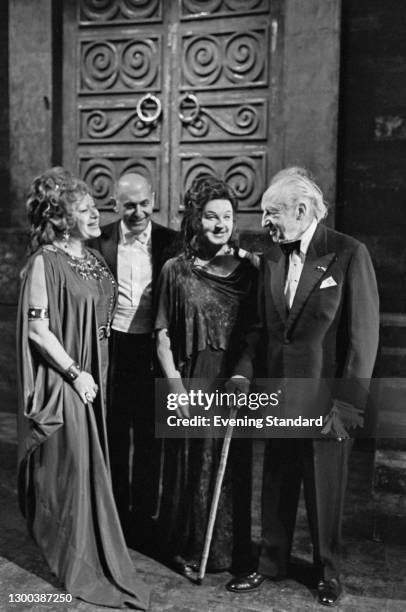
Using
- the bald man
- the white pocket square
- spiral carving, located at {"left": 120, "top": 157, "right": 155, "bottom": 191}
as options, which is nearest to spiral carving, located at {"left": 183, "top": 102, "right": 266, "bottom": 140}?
spiral carving, located at {"left": 120, "top": 157, "right": 155, "bottom": 191}

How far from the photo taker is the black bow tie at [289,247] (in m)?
3.12

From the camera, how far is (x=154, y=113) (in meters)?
5.91

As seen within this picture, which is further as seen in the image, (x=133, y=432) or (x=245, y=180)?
(x=245, y=180)

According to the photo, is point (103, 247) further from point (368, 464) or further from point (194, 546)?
point (368, 464)

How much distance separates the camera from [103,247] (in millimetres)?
3732

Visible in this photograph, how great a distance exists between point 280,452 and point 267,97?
11.4 ft

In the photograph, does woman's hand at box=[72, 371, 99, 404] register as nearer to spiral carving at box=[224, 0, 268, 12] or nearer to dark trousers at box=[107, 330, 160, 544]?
dark trousers at box=[107, 330, 160, 544]

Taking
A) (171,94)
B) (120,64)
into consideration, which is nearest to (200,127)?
(171,94)

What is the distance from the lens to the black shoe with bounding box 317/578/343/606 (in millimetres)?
3070

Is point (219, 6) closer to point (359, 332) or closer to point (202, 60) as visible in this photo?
point (202, 60)

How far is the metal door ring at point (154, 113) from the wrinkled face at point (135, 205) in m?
2.49

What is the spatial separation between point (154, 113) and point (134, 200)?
2.61 meters

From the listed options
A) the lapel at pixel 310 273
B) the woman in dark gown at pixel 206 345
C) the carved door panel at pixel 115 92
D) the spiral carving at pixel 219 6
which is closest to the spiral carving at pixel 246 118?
Answer: the carved door panel at pixel 115 92

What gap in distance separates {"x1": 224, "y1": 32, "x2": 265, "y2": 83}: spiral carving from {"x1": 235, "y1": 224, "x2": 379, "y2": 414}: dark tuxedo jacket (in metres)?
3.00
